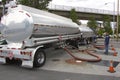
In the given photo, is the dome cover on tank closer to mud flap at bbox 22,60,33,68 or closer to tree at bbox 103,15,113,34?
mud flap at bbox 22,60,33,68

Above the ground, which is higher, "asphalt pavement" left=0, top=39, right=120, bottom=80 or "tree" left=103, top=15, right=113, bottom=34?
"tree" left=103, top=15, right=113, bottom=34

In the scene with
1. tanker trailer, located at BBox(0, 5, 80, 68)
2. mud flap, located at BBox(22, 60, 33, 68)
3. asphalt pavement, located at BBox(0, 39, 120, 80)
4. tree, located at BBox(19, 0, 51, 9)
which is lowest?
asphalt pavement, located at BBox(0, 39, 120, 80)

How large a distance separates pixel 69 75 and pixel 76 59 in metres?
3.34

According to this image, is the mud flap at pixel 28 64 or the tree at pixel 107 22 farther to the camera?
the tree at pixel 107 22

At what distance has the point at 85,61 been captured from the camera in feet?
32.2

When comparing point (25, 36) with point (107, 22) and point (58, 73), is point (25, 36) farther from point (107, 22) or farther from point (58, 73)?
point (107, 22)

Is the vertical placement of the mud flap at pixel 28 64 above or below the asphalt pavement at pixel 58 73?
above

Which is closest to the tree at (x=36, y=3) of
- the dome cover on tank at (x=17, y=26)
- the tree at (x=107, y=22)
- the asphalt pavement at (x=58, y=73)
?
the dome cover on tank at (x=17, y=26)

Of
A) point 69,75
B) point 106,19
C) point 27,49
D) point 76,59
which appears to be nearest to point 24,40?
point 27,49

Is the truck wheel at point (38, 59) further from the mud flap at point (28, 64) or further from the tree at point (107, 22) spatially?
the tree at point (107, 22)

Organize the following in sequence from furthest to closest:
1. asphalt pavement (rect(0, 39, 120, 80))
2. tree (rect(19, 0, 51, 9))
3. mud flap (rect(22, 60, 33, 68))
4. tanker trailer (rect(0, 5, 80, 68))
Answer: tree (rect(19, 0, 51, 9)), tanker trailer (rect(0, 5, 80, 68)), mud flap (rect(22, 60, 33, 68)), asphalt pavement (rect(0, 39, 120, 80))

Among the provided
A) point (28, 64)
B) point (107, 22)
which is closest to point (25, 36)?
point (28, 64)

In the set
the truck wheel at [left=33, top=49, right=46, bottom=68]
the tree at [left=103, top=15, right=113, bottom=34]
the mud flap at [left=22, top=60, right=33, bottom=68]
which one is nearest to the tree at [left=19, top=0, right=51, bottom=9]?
the truck wheel at [left=33, top=49, right=46, bottom=68]

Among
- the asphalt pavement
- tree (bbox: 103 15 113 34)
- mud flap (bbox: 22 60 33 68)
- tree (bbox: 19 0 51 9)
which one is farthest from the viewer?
tree (bbox: 103 15 113 34)
